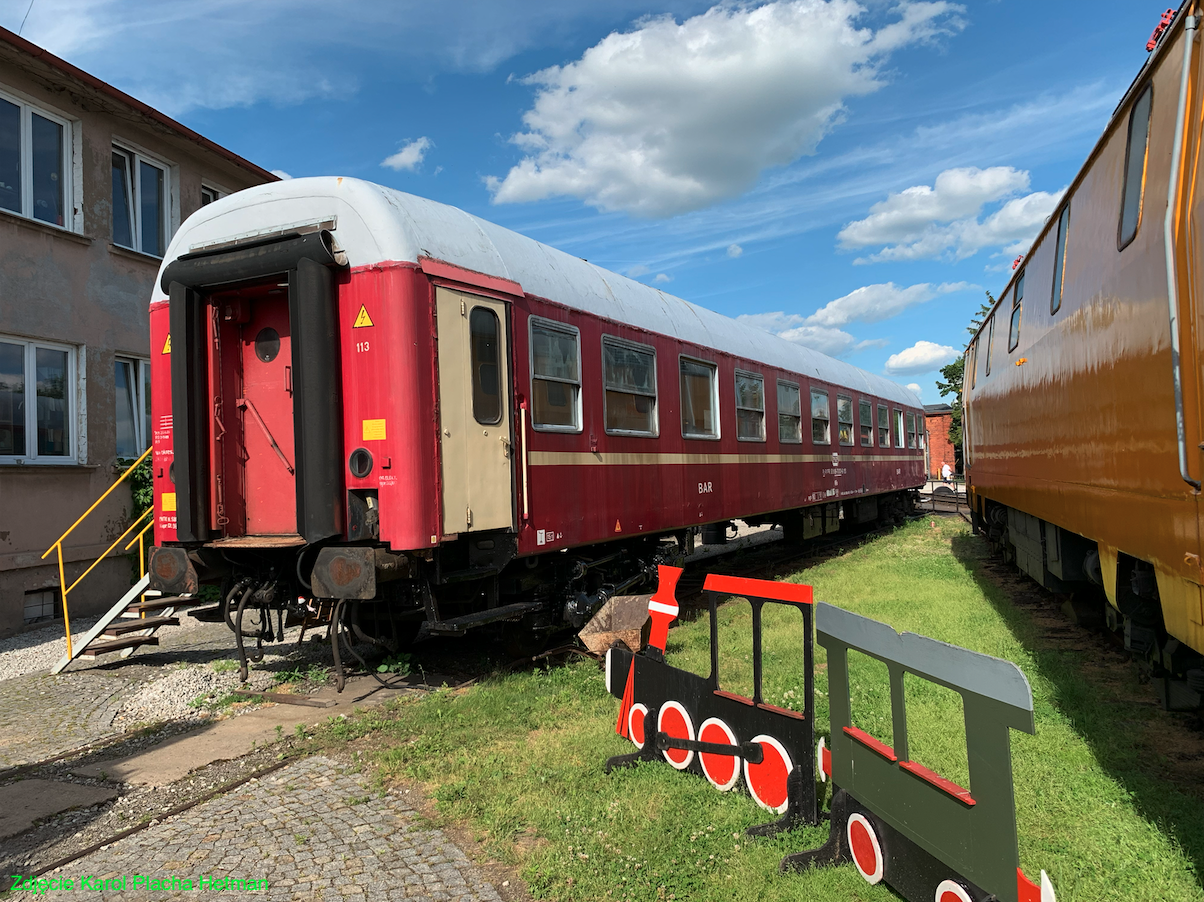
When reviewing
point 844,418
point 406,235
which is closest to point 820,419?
point 844,418

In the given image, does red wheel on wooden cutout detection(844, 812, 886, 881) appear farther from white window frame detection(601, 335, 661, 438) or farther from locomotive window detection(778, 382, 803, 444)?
locomotive window detection(778, 382, 803, 444)

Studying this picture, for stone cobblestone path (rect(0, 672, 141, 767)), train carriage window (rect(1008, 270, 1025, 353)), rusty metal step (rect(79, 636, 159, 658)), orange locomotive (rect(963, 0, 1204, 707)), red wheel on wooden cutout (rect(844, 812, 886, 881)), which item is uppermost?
train carriage window (rect(1008, 270, 1025, 353))

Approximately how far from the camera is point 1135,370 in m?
3.88

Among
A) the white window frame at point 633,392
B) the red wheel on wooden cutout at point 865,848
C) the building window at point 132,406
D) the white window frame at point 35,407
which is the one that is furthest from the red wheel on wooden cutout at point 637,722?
the building window at point 132,406

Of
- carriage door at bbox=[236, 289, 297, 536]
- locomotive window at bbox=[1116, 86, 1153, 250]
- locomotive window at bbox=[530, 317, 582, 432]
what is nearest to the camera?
locomotive window at bbox=[1116, 86, 1153, 250]

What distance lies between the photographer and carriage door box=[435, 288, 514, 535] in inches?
228

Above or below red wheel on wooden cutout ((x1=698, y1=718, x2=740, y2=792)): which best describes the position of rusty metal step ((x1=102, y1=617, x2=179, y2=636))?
above

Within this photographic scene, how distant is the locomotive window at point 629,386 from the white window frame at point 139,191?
6.90 m

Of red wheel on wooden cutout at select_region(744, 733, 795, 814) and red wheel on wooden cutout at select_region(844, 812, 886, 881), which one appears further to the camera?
red wheel on wooden cutout at select_region(744, 733, 795, 814)

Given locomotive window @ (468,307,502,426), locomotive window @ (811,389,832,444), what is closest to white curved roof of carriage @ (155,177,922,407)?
locomotive window @ (468,307,502,426)

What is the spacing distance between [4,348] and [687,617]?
8430 mm

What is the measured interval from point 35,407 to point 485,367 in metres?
6.91

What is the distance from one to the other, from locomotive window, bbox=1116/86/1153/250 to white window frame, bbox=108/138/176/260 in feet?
36.0

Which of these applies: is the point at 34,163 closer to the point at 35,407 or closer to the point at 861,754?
the point at 35,407
